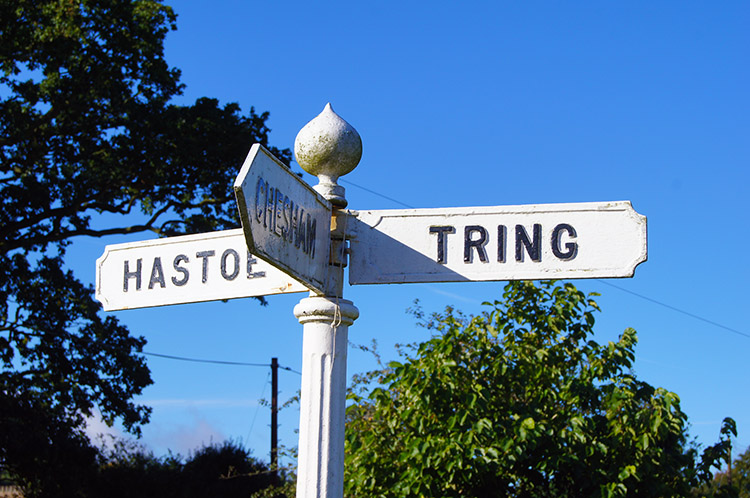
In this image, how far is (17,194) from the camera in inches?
613

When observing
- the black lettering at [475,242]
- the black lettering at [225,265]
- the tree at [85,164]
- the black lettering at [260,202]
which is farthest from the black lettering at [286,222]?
the tree at [85,164]

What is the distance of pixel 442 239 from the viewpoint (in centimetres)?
234

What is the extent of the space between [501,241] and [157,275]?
38.2 inches

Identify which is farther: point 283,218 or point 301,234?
point 301,234

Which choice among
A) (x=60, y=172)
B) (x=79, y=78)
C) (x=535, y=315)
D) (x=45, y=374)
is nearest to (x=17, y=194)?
(x=60, y=172)

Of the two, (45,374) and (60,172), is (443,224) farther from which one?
(45,374)

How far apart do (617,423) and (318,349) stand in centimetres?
387

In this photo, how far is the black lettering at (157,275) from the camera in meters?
A: 2.48

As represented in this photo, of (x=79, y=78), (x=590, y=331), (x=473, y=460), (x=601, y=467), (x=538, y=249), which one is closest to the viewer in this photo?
(x=538, y=249)

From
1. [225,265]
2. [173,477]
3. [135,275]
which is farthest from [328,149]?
[173,477]

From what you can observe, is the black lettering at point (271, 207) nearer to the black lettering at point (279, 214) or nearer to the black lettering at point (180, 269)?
the black lettering at point (279, 214)

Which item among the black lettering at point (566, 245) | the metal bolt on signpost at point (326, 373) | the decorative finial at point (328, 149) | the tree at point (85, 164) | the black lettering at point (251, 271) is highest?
the tree at point (85, 164)

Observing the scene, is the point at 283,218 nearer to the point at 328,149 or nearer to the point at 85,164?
the point at 328,149

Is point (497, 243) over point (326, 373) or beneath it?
over
